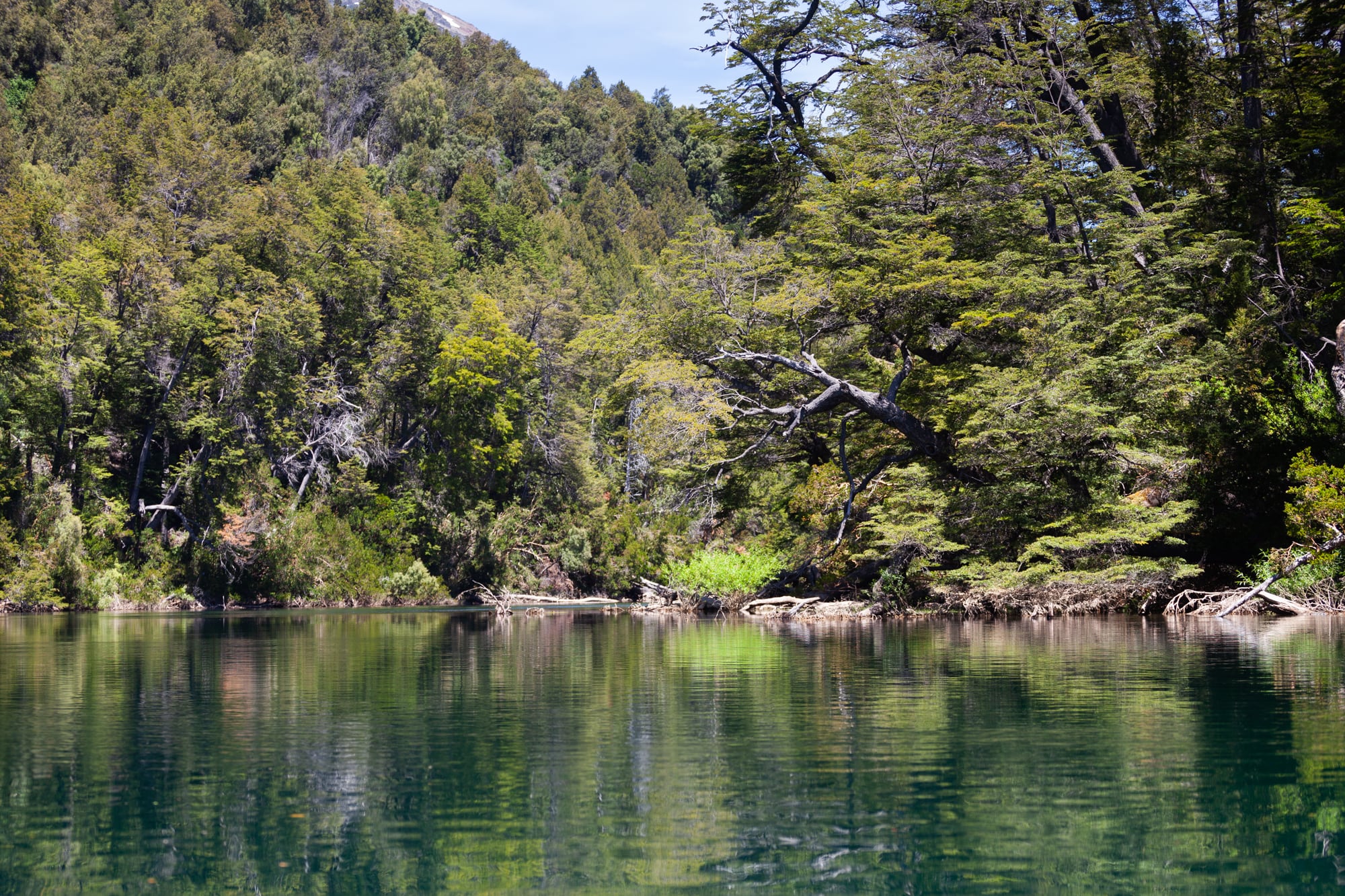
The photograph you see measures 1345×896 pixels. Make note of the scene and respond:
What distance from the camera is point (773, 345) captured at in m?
33.9

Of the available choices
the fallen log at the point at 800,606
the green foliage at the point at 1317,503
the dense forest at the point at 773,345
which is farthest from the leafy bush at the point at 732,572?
the green foliage at the point at 1317,503

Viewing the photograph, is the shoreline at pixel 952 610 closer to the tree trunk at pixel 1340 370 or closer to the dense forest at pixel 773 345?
the dense forest at pixel 773 345

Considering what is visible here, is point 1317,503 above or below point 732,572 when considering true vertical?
above

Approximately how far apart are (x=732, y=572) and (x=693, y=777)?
85.6ft

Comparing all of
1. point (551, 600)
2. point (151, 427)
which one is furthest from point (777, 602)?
point (151, 427)

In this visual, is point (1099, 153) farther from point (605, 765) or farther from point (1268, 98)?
point (605, 765)

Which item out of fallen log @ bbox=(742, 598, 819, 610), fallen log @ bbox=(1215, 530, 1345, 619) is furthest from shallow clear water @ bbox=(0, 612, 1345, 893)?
fallen log @ bbox=(742, 598, 819, 610)

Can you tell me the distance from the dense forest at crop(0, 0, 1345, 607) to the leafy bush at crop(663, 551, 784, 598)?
0.13 m

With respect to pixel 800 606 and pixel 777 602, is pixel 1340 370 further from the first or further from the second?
pixel 777 602

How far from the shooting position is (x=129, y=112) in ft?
203

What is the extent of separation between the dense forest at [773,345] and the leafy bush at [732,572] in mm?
125

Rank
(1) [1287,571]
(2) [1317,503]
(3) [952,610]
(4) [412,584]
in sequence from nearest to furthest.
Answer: (2) [1317,503] < (1) [1287,571] < (3) [952,610] < (4) [412,584]

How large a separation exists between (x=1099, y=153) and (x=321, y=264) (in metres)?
36.7

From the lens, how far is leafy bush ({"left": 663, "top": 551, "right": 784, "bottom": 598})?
112 ft
